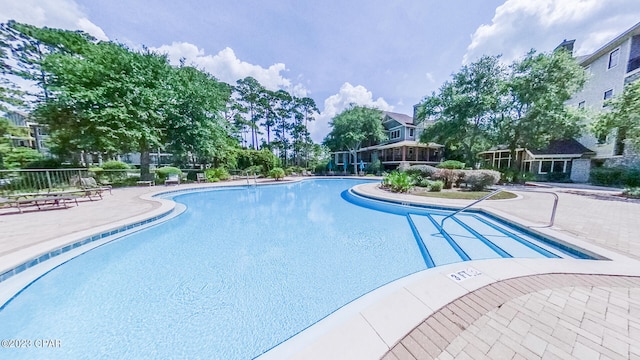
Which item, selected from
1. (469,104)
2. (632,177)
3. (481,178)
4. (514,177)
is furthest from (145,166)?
(632,177)

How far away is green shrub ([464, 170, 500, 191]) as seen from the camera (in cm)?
1131

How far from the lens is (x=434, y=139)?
20.1 m

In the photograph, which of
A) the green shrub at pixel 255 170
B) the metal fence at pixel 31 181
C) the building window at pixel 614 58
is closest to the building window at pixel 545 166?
the building window at pixel 614 58

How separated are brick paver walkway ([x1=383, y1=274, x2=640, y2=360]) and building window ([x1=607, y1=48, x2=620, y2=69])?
23.2m

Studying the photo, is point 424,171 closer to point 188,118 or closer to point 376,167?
point 376,167

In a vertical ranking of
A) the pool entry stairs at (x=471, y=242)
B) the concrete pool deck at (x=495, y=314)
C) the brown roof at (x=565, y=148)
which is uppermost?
the brown roof at (x=565, y=148)

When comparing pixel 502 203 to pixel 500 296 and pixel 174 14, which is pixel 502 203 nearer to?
pixel 500 296

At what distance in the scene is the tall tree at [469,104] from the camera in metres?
16.8

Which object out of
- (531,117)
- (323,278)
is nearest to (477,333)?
(323,278)

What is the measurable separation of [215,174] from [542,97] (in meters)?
25.0

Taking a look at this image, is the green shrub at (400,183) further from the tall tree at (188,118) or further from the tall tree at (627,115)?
the tall tree at (188,118)

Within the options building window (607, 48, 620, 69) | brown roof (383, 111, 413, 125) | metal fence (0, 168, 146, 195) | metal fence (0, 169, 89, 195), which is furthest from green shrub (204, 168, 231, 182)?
building window (607, 48, 620, 69)

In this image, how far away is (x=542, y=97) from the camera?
14.3 metres

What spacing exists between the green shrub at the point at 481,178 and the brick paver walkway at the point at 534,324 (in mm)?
9936
